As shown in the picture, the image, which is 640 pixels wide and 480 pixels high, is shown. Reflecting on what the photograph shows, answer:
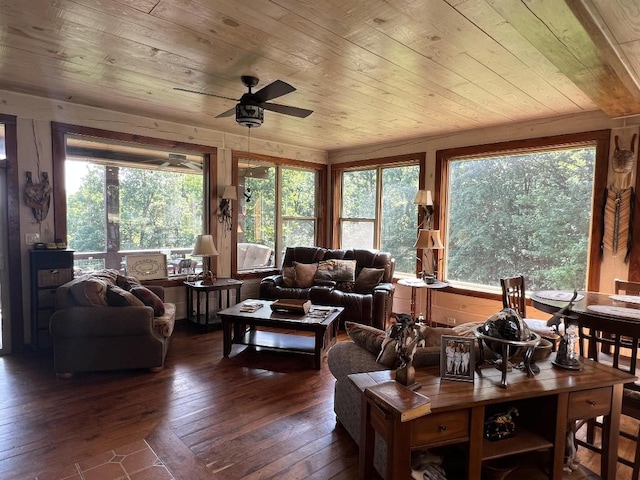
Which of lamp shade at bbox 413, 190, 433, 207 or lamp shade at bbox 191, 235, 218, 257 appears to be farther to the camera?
lamp shade at bbox 413, 190, 433, 207

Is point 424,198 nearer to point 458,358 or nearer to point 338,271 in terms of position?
point 338,271

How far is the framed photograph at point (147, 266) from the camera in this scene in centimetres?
458

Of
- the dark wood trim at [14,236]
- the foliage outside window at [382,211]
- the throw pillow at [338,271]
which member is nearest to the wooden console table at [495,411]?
the throw pillow at [338,271]

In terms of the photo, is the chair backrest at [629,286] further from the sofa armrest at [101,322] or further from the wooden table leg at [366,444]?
the sofa armrest at [101,322]

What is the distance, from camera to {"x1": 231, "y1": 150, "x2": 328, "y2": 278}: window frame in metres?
5.46

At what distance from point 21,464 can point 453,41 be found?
3.56 m

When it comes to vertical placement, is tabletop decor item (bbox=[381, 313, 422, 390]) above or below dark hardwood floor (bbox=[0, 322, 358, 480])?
above

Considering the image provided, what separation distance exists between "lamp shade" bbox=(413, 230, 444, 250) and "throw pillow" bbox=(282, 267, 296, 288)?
177 centimetres

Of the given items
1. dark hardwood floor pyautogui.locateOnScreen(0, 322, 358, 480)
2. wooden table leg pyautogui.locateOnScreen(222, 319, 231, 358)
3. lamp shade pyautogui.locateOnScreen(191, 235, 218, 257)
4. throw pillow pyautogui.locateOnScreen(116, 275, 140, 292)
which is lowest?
dark hardwood floor pyautogui.locateOnScreen(0, 322, 358, 480)

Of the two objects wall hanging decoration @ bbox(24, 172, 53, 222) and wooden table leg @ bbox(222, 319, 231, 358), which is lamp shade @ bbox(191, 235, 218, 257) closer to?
wooden table leg @ bbox(222, 319, 231, 358)

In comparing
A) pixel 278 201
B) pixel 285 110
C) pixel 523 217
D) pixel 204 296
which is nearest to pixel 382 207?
pixel 278 201

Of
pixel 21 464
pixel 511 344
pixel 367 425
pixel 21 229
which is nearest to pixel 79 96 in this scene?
pixel 21 229

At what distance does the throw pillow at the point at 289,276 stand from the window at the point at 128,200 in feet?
3.96

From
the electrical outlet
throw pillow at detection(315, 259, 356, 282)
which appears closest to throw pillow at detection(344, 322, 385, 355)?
throw pillow at detection(315, 259, 356, 282)
